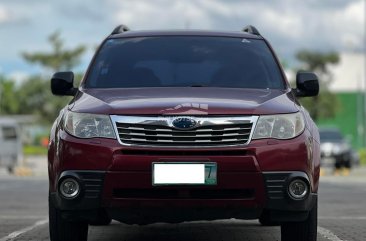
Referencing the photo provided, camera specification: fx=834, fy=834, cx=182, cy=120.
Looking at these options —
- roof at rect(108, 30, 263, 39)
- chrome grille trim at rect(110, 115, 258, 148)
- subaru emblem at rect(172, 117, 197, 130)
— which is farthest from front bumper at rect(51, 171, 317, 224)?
roof at rect(108, 30, 263, 39)

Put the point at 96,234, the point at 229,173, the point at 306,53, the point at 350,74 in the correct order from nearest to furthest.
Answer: the point at 229,173 → the point at 96,234 → the point at 306,53 → the point at 350,74

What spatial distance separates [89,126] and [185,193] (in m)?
0.80

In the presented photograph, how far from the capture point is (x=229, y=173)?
5.39 meters

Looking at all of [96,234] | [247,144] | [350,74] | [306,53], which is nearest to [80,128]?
[247,144]

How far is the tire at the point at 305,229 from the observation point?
610 cm

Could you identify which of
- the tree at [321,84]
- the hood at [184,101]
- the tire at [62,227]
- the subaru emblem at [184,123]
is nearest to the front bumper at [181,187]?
the subaru emblem at [184,123]

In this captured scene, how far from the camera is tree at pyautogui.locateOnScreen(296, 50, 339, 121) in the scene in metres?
69.1

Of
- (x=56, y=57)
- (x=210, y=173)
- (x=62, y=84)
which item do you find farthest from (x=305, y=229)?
(x=56, y=57)

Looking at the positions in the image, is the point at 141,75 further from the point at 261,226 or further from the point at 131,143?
the point at 261,226

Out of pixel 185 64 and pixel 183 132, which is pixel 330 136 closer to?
pixel 185 64

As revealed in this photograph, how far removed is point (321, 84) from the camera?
234 ft

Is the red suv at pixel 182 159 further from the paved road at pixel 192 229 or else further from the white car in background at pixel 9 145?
the white car in background at pixel 9 145

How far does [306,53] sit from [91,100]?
66.7 metres

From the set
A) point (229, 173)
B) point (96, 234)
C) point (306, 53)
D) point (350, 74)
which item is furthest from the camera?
point (350, 74)
